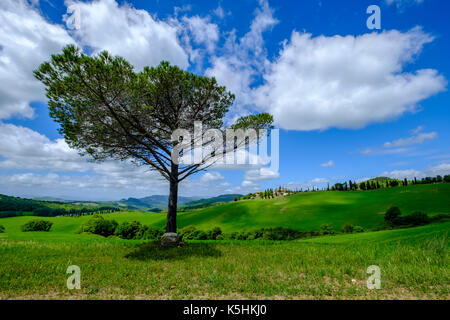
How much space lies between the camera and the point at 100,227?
33281mm

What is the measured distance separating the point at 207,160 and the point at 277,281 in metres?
10.7

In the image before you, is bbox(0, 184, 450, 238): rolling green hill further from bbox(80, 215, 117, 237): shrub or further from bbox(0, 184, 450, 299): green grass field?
bbox(0, 184, 450, 299): green grass field

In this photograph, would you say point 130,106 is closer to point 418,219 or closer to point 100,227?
point 100,227

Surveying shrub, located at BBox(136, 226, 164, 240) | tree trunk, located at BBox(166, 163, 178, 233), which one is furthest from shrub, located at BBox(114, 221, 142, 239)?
tree trunk, located at BBox(166, 163, 178, 233)

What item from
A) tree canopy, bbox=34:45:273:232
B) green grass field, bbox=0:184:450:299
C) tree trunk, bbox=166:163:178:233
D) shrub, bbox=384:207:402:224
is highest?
tree canopy, bbox=34:45:273:232

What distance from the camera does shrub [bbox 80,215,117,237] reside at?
3253 cm

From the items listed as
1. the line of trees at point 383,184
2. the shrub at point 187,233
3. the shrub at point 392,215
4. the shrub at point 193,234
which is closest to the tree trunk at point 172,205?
the shrub at point 193,234

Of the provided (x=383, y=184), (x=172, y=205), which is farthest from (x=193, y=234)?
(x=383, y=184)

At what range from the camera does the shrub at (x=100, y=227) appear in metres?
32.5

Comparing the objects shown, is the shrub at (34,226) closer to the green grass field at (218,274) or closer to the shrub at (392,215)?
the green grass field at (218,274)

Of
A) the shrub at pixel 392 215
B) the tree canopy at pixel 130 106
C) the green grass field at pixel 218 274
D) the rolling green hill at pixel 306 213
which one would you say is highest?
the tree canopy at pixel 130 106

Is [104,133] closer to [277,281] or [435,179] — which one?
[277,281]

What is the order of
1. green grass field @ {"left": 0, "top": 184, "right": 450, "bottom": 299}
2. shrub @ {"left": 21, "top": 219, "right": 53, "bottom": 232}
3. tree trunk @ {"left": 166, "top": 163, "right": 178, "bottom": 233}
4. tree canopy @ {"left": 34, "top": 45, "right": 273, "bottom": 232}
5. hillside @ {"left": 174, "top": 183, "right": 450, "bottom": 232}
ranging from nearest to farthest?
green grass field @ {"left": 0, "top": 184, "right": 450, "bottom": 299} < tree canopy @ {"left": 34, "top": 45, "right": 273, "bottom": 232} < tree trunk @ {"left": 166, "top": 163, "right": 178, "bottom": 233} < shrub @ {"left": 21, "top": 219, "right": 53, "bottom": 232} < hillside @ {"left": 174, "top": 183, "right": 450, "bottom": 232}
